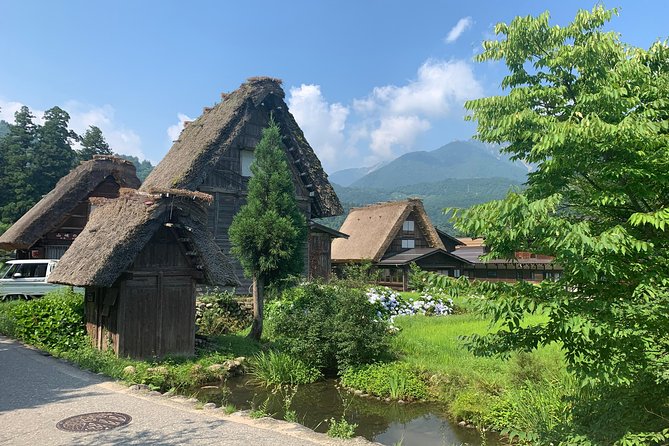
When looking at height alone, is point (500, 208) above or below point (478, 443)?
above

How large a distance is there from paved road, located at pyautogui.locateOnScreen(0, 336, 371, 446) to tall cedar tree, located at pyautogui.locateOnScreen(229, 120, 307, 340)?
5.70 metres

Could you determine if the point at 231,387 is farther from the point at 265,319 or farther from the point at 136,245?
the point at 265,319

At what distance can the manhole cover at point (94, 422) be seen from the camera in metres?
6.59

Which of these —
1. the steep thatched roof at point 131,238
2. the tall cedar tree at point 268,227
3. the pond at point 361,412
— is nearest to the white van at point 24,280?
the steep thatched roof at point 131,238

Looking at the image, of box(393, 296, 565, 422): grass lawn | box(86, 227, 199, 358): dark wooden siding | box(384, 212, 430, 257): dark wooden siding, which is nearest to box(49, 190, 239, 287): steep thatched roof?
box(86, 227, 199, 358): dark wooden siding

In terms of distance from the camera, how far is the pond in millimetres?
8492

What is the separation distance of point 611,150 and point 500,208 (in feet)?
4.52

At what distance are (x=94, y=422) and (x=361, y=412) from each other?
5140 millimetres

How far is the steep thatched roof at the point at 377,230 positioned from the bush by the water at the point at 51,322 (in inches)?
885

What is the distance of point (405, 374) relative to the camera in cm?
1109

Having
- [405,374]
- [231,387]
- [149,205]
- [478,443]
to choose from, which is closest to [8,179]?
[149,205]

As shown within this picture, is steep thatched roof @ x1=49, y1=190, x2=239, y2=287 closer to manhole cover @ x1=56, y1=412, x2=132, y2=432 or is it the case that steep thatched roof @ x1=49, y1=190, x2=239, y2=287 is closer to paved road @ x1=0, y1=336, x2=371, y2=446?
paved road @ x1=0, y1=336, x2=371, y2=446

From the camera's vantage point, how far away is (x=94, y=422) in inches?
269

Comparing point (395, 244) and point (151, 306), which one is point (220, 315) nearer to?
point (151, 306)
